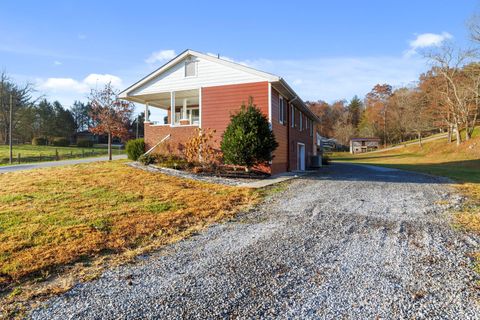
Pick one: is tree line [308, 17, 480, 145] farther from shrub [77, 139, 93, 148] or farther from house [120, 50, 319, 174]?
shrub [77, 139, 93, 148]

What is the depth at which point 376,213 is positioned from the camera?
6797 mm

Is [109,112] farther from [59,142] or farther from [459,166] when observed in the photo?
[59,142]

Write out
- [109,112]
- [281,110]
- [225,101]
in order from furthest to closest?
[109,112], [281,110], [225,101]

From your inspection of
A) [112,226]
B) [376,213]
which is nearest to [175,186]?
[112,226]

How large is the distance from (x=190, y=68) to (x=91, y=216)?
10.6 meters

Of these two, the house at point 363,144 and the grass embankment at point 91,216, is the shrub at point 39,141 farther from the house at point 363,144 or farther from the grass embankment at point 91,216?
the house at point 363,144

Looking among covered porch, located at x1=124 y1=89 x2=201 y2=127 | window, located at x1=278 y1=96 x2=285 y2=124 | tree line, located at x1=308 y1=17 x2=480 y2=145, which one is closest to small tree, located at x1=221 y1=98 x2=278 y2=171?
window, located at x1=278 y1=96 x2=285 y2=124

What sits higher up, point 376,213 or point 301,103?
point 301,103

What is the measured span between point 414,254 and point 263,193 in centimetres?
532

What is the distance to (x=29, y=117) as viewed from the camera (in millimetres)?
45719

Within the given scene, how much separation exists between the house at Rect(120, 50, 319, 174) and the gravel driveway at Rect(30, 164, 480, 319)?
8.05m

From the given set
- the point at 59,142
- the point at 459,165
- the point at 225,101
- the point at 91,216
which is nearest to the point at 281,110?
the point at 225,101

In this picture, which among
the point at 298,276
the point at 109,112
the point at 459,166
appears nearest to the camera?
the point at 298,276

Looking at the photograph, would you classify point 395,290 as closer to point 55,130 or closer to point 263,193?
point 263,193
